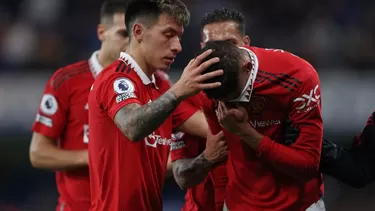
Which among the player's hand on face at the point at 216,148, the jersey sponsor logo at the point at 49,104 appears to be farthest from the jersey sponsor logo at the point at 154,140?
the jersey sponsor logo at the point at 49,104

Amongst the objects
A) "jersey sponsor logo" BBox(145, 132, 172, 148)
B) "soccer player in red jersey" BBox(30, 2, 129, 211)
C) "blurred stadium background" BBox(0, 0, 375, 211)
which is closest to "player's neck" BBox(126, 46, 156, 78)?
"jersey sponsor logo" BBox(145, 132, 172, 148)

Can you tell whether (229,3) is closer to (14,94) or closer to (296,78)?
(14,94)

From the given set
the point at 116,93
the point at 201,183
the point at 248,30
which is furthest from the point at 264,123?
the point at 248,30

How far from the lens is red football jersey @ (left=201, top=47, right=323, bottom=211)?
3.37 m

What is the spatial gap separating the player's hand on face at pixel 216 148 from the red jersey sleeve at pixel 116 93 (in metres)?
0.48

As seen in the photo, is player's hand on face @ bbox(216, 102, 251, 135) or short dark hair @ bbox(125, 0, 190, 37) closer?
player's hand on face @ bbox(216, 102, 251, 135)

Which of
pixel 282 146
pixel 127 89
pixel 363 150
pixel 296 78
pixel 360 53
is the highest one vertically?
pixel 127 89

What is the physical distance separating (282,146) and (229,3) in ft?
21.4

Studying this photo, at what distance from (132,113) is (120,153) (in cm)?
33

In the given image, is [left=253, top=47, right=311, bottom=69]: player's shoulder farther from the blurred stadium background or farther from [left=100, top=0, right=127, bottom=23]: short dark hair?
the blurred stadium background

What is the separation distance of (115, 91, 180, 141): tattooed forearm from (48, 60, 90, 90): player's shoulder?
66.7 inches

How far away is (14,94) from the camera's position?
28.3 ft

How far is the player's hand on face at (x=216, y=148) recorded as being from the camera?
3.69 meters

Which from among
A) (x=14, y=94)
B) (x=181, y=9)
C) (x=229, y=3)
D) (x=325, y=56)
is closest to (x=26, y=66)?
(x=14, y=94)
